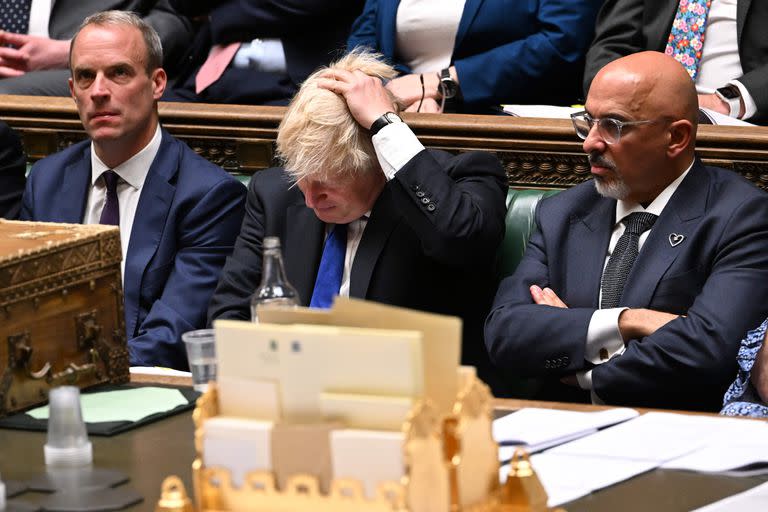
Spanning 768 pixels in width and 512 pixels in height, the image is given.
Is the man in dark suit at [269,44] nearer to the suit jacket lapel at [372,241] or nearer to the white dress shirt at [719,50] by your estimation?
the white dress shirt at [719,50]

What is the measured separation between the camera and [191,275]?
12.5 feet

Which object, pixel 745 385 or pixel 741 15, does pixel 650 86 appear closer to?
pixel 745 385

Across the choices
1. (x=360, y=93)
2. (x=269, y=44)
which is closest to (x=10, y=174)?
(x=269, y=44)

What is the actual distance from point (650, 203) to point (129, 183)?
153 centimetres

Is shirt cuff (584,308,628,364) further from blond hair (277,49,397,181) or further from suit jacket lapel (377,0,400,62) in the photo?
suit jacket lapel (377,0,400,62)

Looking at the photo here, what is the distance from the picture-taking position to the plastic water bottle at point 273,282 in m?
2.34

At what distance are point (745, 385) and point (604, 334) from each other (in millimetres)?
369

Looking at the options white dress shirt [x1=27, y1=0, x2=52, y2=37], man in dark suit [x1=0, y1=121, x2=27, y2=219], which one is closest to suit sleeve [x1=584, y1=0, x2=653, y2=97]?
man in dark suit [x1=0, y1=121, x2=27, y2=219]

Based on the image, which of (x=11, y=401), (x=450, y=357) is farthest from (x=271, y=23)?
(x=450, y=357)

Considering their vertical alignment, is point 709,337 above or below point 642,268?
below

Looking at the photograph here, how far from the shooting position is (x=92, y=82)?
4.06m

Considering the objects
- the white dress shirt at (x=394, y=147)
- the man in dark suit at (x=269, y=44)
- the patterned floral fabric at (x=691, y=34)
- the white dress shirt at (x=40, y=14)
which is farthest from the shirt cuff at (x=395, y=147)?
the white dress shirt at (x=40, y=14)

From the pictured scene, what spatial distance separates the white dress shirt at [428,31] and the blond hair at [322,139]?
125 cm

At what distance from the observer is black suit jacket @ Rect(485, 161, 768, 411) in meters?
3.06
